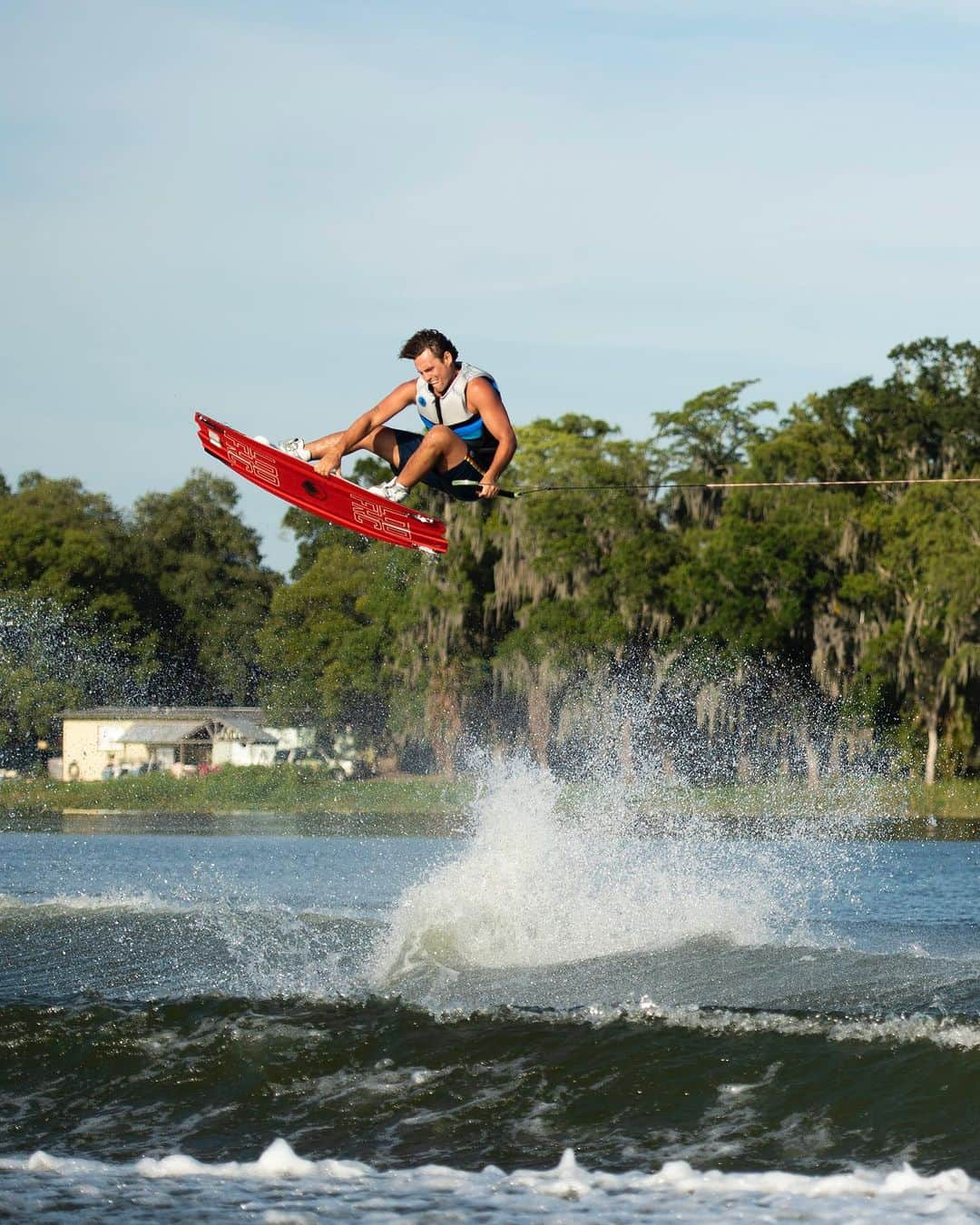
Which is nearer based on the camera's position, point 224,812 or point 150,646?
point 224,812

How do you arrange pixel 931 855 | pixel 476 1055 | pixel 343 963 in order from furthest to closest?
pixel 931 855 < pixel 343 963 < pixel 476 1055

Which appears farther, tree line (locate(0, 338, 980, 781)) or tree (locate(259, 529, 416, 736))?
tree (locate(259, 529, 416, 736))

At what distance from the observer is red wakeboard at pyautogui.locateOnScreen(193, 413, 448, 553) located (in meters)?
9.66

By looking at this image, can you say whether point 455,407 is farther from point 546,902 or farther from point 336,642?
point 336,642

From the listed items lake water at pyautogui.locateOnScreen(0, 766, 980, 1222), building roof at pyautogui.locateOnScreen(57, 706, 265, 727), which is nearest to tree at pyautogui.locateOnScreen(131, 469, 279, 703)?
building roof at pyautogui.locateOnScreen(57, 706, 265, 727)

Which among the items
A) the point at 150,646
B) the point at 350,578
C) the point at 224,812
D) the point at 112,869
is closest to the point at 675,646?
the point at 224,812

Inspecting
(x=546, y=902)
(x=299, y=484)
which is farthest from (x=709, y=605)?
(x=299, y=484)

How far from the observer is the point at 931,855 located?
2369cm

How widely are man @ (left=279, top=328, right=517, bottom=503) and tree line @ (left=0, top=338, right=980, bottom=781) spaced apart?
29976mm

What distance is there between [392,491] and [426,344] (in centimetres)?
99

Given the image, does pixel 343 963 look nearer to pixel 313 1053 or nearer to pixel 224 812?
pixel 313 1053

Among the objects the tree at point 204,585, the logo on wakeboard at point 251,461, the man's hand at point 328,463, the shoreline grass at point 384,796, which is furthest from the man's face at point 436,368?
the tree at point 204,585

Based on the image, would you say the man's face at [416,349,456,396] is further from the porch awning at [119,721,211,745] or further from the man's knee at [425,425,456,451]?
the porch awning at [119,721,211,745]

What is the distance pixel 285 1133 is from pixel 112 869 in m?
14.8
